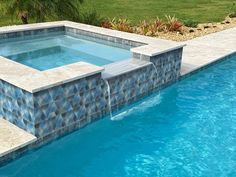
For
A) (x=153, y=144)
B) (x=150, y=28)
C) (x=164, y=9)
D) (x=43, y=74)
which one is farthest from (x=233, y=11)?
(x=43, y=74)

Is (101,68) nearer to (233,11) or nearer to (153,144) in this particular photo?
(153,144)

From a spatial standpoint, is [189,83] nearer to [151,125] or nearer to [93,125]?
[151,125]

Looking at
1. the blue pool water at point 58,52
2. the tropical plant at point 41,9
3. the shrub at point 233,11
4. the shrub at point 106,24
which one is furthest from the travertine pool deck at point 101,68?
the shrub at point 233,11

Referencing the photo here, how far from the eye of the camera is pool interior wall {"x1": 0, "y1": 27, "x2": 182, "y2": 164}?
267 inches

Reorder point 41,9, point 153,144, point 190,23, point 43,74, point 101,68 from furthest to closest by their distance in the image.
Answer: point 190,23 → point 41,9 → point 101,68 → point 153,144 → point 43,74

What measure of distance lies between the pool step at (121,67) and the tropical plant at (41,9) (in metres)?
6.40

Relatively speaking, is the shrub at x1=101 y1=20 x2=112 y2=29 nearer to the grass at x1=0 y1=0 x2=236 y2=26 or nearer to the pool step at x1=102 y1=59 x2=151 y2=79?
the grass at x1=0 y1=0 x2=236 y2=26

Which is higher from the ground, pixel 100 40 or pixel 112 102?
pixel 100 40

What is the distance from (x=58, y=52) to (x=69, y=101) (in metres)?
4.05

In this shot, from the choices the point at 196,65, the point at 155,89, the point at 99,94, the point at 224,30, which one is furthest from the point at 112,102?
the point at 224,30

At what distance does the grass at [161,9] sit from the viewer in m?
18.7

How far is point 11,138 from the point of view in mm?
6621

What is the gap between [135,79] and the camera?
8.95 meters

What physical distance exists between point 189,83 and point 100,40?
10.6ft
